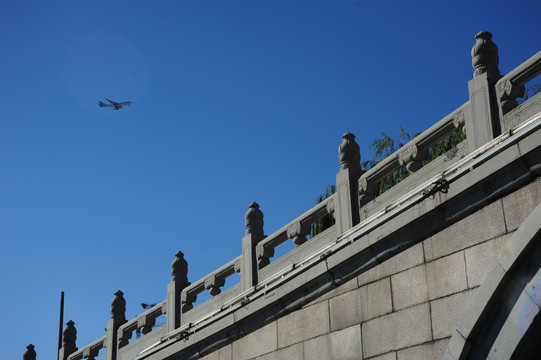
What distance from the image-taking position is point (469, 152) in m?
9.63

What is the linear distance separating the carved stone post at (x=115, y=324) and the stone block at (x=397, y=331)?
854 centimetres

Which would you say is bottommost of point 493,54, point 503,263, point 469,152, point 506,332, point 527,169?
point 506,332

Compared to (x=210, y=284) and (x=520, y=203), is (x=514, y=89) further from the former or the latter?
(x=210, y=284)

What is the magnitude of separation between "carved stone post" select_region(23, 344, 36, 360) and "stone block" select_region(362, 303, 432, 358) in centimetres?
1430

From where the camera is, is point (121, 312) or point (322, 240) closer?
point (322, 240)

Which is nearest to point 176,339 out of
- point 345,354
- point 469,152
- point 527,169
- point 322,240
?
point 322,240

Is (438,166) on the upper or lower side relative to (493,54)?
lower

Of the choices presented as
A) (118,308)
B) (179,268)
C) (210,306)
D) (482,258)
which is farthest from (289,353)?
(118,308)

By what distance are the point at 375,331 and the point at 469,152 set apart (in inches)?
93.0

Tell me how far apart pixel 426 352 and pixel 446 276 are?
854 millimetres

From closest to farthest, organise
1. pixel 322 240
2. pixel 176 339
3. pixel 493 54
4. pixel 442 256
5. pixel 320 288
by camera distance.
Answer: pixel 442 256 → pixel 493 54 → pixel 320 288 → pixel 322 240 → pixel 176 339

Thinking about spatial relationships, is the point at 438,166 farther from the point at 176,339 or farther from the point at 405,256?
the point at 176,339

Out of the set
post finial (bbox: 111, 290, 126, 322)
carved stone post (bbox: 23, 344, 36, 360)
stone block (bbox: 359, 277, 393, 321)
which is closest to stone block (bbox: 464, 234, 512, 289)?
stone block (bbox: 359, 277, 393, 321)

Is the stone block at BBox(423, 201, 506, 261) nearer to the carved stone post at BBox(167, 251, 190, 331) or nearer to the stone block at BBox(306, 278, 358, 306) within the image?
the stone block at BBox(306, 278, 358, 306)
